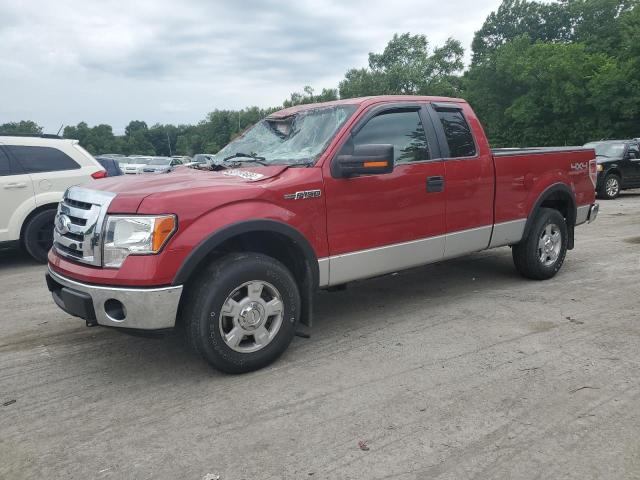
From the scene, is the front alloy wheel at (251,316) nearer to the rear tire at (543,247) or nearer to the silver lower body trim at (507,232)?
the silver lower body trim at (507,232)

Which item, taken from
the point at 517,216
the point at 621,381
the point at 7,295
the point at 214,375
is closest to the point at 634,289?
the point at 517,216

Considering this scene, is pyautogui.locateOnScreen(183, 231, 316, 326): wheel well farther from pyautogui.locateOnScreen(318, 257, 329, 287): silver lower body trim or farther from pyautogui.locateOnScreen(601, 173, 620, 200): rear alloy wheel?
pyautogui.locateOnScreen(601, 173, 620, 200): rear alloy wheel

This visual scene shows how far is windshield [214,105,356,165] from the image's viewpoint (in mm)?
4180

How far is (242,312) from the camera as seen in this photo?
3.52m

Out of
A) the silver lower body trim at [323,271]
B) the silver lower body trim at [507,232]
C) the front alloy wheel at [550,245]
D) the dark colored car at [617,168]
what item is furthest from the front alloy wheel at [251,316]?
the dark colored car at [617,168]

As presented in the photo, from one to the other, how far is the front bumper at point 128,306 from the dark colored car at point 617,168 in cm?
1436

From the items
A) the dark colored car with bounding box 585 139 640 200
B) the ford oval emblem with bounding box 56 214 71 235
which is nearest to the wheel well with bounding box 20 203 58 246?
the ford oval emblem with bounding box 56 214 71 235

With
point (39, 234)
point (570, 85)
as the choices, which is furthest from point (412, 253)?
point (570, 85)

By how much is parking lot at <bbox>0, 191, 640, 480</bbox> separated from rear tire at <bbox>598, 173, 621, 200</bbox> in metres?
10.9

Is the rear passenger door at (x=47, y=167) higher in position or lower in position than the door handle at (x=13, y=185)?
higher

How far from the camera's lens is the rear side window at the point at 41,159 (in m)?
7.48

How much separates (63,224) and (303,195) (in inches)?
66.8

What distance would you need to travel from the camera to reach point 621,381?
3.39m

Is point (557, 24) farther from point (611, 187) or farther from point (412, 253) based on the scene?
point (412, 253)
